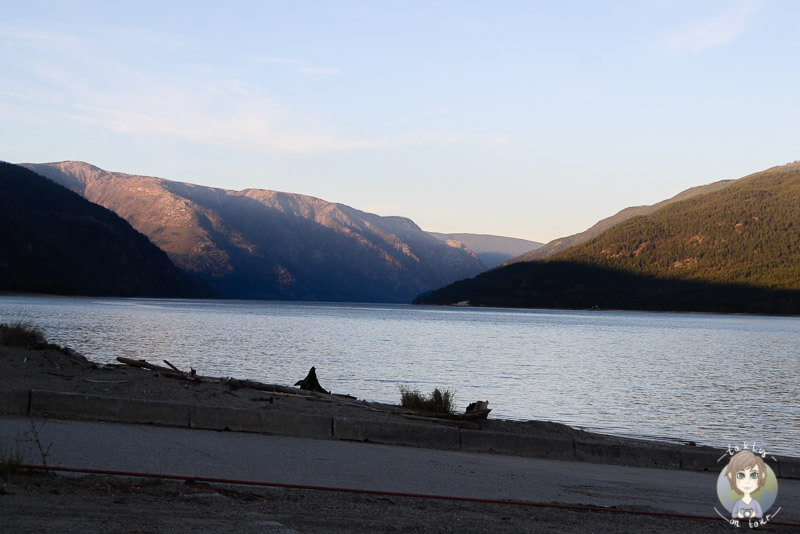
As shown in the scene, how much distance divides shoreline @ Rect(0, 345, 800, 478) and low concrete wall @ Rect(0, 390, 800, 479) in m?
0.02

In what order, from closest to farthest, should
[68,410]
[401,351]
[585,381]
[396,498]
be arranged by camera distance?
1. [396,498]
2. [68,410]
3. [585,381]
4. [401,351]

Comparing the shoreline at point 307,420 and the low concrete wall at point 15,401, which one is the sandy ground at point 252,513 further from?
the low concrete wall at point 15,401

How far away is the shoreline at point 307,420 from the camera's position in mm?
12875

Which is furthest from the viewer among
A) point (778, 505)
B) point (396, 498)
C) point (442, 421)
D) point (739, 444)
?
point (739, 444)

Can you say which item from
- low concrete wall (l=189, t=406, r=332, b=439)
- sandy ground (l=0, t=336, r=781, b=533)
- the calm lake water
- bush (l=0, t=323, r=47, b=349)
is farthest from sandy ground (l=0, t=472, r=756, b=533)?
bush (l=0, t=323, r=47, b=349)

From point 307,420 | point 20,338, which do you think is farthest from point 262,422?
point 20,338

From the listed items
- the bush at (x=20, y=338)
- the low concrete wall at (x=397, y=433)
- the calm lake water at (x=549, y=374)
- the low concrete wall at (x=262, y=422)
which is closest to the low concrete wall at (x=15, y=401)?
the low concrete wall at (x=262, y=422)

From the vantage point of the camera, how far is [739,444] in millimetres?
18641

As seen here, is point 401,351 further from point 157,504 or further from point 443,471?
point 157,504

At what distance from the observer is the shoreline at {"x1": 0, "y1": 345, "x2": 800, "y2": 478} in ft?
42.2

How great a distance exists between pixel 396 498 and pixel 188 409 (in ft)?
18.0

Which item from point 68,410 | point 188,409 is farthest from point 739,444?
point 68,410

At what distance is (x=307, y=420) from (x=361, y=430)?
880 mm

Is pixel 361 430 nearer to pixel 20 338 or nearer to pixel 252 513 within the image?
pixel 252 513
